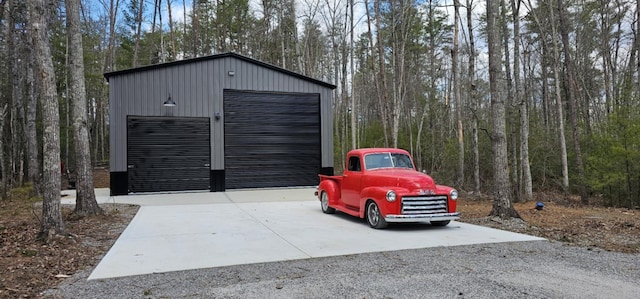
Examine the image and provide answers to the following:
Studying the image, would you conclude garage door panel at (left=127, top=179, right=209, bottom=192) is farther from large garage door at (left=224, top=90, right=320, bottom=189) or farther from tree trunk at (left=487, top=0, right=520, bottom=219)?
tree trunk at (left=487, top=0, right=520, bottom=219)

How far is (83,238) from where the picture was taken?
21.0 ft

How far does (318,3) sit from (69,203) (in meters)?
17.1

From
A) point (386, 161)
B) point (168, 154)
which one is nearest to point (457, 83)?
point (386, 161)

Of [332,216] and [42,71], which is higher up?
[42,71]

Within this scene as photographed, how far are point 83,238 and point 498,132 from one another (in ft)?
25.1

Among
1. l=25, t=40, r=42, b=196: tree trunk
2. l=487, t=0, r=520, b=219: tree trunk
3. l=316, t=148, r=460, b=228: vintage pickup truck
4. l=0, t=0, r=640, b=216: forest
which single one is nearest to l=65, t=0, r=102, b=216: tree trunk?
l=0, t=0, r=640, b=216: forest

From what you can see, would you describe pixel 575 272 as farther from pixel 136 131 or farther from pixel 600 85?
pixel 600 85

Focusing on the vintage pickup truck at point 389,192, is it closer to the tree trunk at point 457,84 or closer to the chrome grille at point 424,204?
the chrome grille at point 424,204

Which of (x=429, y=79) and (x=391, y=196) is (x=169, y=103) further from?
(x=429, y=79)

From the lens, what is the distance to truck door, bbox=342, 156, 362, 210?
808 centimetres

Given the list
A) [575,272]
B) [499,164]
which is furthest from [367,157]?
[575,272]

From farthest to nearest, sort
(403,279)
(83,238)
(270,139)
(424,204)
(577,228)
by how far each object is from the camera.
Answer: (270,139)
(577,228)
(424,204)
(83,238)
(403,279)

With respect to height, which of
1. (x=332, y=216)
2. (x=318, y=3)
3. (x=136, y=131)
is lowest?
(x=332, y=216)

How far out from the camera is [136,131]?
13.9 m
